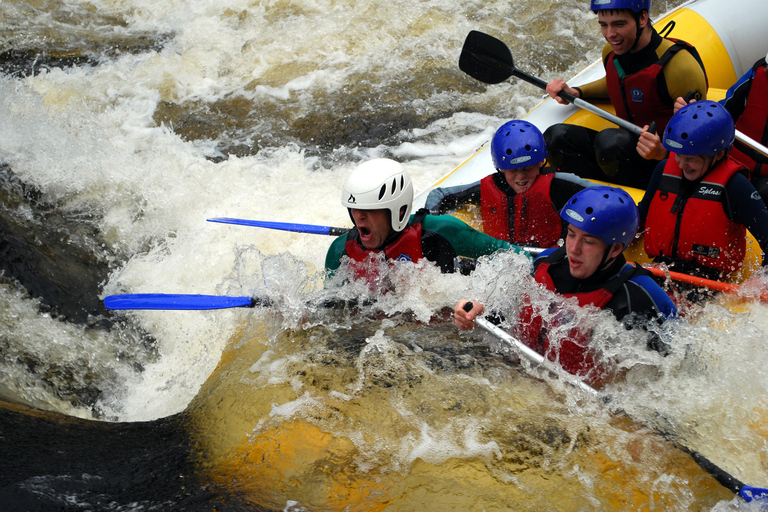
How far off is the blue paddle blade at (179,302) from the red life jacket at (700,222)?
6.71 feet

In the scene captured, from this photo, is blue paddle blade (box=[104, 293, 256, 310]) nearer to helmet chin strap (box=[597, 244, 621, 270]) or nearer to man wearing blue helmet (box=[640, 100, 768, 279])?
helmet chin strap (box=[597, 244, 621, 270])

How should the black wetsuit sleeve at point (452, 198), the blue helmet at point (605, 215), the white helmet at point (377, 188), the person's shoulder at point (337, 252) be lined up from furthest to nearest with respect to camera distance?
the black wetsuit sleeve at point (452, 198) → the person's shoulder at point (337, 252) → the white helmet at point (377, 188) → the blue helmet at point (605, 215)

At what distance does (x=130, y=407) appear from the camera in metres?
3.43

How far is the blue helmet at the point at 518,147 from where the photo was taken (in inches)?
131

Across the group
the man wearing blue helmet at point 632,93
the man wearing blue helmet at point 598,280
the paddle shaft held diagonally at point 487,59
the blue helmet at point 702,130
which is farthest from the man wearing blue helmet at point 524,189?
the paddle shaft held diagonally at point 487,59

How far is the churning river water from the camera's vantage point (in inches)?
86.0

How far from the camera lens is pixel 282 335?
298 cm

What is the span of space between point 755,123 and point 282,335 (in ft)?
9.59

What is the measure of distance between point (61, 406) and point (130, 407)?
0.34 meters

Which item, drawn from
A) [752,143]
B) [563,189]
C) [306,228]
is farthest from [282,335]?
[752,143]

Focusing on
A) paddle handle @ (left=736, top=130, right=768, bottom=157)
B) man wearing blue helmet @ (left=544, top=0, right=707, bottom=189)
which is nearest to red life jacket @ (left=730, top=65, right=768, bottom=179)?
paddle handle @ (left=736, top=130, right=768, bottom=157)

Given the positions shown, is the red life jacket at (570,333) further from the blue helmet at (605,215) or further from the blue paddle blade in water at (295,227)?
the blue paddle blade in water at (295,227)

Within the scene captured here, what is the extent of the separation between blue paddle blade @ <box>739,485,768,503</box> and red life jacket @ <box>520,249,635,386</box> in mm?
654

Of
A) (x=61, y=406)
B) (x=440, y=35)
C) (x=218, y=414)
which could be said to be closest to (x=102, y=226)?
(x=61, y=406)
